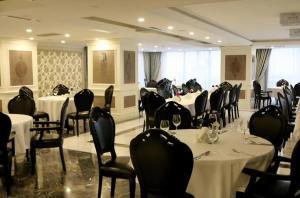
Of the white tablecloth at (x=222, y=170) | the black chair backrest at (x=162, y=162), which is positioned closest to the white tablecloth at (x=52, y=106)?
the white tablecloth at (x=222, y=170)

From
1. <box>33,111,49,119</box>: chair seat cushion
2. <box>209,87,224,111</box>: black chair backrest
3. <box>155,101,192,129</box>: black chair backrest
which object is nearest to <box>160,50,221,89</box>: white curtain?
<box>209,87,224,111</box>: black chair backrest

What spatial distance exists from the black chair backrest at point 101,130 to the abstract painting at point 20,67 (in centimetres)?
628

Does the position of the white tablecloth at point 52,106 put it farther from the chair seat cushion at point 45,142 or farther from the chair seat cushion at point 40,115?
the chair seat cushion at point 45,142

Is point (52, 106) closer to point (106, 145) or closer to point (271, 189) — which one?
point (106, 145)

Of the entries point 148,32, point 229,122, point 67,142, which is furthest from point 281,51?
point 67,142

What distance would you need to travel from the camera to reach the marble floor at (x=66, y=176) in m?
4.12

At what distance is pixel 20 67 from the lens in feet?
30.6

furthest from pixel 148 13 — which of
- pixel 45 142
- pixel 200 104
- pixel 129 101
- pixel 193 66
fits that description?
pixel 193 66

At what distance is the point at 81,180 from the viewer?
4551mm

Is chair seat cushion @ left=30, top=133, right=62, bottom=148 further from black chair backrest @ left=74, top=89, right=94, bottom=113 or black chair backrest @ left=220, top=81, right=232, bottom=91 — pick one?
black chair backrest @ left=220, top=81, right=232, bottom=91

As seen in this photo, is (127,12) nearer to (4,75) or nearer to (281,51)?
(4,75)

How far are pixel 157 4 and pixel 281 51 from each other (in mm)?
12081

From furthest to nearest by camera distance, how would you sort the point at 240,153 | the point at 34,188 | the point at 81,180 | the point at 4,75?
the point at 4,75, the point at 81,180, the point at 34,188, the point at 240,153

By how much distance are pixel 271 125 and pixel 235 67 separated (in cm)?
894
